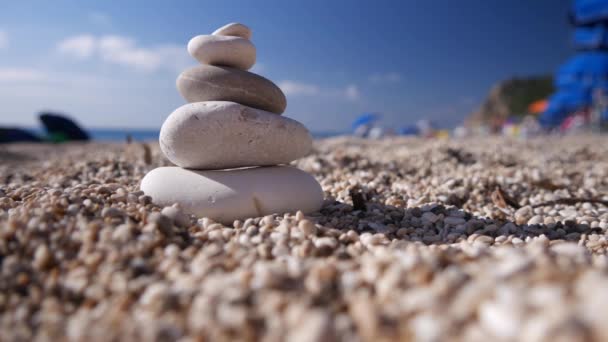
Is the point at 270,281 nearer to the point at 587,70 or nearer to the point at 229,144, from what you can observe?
the point at 229,144

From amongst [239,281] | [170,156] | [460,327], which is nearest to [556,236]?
[460,327]

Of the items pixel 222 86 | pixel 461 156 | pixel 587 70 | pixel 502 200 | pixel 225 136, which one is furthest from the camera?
pixel 587 70

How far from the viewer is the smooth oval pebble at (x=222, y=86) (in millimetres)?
2963

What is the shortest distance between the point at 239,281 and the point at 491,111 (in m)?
77.8

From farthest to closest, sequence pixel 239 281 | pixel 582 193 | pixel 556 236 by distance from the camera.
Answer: pixel 582 193 < pixel 556 236 < pixel 239 281

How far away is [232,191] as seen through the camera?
8.80 feet

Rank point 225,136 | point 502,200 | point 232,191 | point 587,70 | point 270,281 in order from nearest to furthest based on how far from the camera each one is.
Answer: point 270,281 < point 232,191 < point 225,136 < point 502,200 < point 587,70

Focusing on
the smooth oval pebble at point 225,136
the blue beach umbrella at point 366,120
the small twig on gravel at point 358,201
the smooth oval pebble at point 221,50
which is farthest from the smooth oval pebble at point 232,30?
the blue beach umbrella at point 366,120

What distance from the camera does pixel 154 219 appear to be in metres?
1.94

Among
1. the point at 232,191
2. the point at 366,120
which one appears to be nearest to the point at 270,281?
the point at 232,191

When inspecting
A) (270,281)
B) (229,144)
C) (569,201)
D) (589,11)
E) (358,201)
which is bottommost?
(270,281)

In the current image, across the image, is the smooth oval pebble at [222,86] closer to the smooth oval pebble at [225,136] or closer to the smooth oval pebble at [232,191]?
the smooth oval pebble at [225,136]

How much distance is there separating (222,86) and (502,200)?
2.73m

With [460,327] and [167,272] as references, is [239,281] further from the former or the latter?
[460,327]
